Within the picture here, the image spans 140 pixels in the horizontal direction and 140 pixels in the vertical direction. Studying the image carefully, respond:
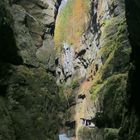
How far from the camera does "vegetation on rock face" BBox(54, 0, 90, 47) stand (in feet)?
215

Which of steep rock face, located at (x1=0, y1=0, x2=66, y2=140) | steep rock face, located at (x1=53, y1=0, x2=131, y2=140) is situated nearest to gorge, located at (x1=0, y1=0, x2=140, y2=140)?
steep rock face, located at (x1=0, y1=0, x2=66, y2=140)

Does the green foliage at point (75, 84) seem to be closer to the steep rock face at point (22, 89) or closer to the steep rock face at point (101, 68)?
the steep rock face at point (101, 68)

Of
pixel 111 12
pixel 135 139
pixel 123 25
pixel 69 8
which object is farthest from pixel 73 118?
pixel 135 139

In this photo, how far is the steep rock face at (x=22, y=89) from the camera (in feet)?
42.4

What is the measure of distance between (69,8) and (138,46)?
190 ft

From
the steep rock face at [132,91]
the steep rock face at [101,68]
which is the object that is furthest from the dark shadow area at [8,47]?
the steep rock face at [101,68]

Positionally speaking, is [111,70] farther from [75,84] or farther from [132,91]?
[75,84]

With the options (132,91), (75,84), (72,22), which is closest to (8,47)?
(132,91)

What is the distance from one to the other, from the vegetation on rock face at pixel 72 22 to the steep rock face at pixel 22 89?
46339 mm

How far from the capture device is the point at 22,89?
13734 mm

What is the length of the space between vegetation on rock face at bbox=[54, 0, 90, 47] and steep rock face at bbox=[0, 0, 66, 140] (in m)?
46.3

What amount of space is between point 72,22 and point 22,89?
58.6 m

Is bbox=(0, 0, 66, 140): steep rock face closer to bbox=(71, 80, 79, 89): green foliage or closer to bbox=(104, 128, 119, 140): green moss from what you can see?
bbox=(104, 128, 119, 140): green moss

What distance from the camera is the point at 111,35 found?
128 ft
